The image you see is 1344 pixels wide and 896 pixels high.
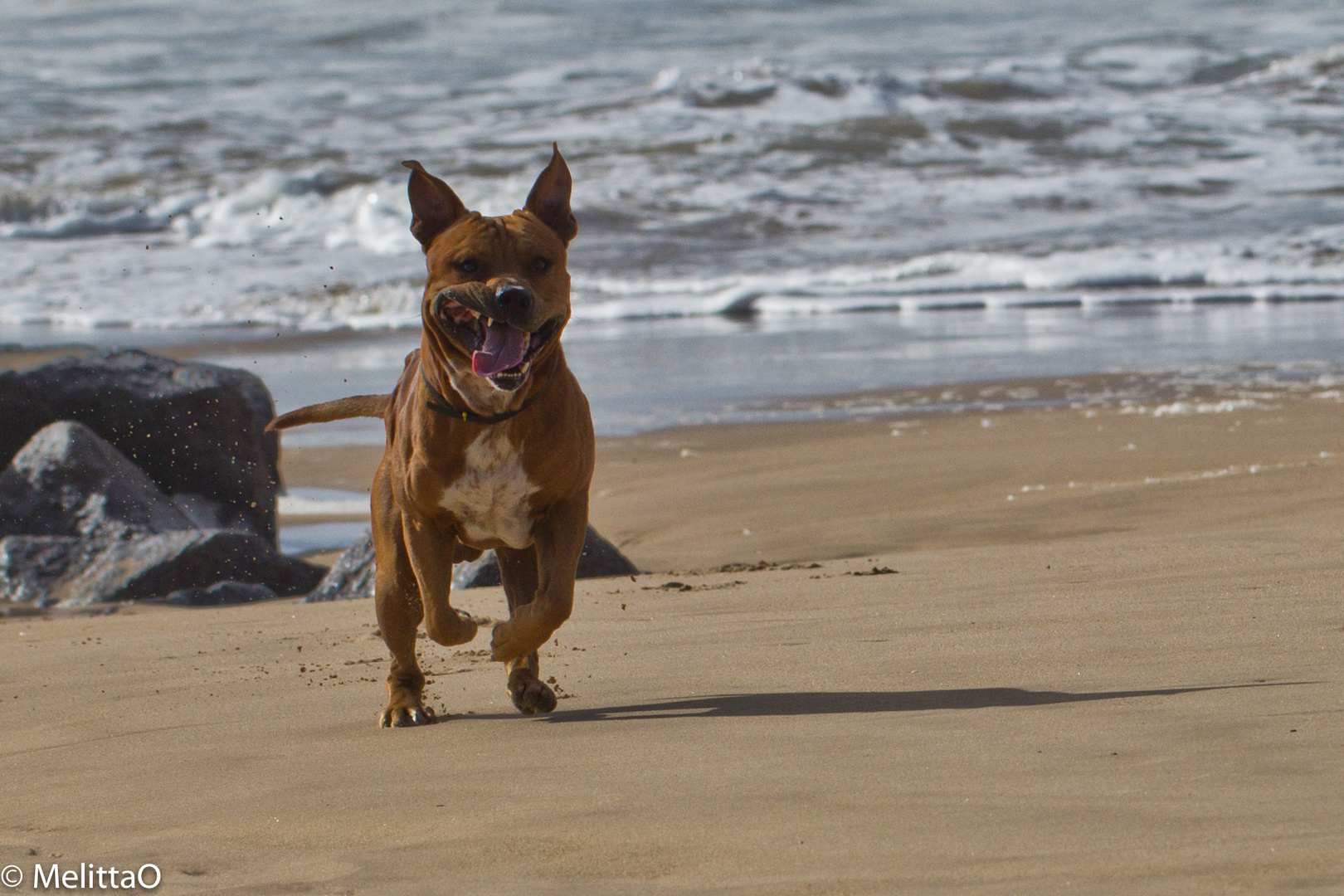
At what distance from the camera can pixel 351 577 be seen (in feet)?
20.1

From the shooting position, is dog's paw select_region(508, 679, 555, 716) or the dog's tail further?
the dog's tail

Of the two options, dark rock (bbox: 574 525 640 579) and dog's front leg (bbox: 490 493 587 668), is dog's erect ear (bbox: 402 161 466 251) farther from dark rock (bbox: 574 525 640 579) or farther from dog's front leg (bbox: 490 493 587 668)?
dark rock (bbox: 574 525 640 579)

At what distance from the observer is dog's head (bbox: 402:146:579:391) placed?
334cm

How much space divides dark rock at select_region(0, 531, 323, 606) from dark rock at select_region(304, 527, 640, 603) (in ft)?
1.78

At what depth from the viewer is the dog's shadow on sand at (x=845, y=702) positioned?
342 centimetres

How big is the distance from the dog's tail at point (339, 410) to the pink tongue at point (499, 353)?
1135mm

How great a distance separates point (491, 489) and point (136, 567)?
3.54 meters

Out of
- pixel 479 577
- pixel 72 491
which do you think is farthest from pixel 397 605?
pixel 72 491

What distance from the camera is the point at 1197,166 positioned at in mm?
29375

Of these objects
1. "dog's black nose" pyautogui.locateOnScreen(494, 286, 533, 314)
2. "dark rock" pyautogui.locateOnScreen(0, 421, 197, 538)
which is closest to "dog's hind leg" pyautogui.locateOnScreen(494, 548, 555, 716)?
"dog's black nose" pyautogui.locateOnScreen(494, 286, 533, 314)

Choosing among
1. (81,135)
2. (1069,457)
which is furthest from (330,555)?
(81,135)

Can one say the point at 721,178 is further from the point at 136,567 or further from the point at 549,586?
the point at 549,586

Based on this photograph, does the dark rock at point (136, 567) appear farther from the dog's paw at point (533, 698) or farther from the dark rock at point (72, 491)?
the dog's paw at point (533, 698)

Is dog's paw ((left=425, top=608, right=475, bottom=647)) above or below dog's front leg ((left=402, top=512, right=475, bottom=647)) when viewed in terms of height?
below
